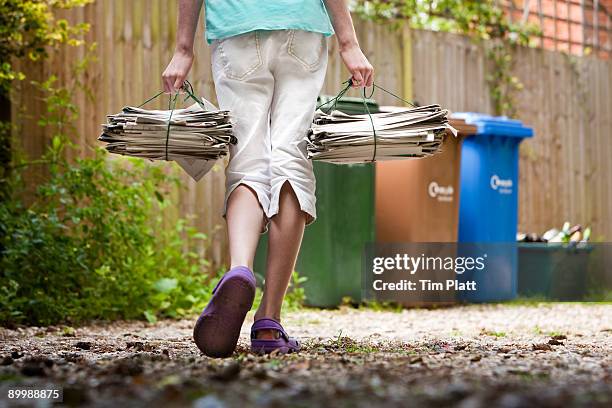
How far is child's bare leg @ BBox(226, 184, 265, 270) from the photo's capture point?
294 centimetres

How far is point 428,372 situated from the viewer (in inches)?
90.6

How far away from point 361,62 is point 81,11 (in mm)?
2832

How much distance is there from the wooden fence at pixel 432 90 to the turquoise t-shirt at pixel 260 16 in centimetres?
242

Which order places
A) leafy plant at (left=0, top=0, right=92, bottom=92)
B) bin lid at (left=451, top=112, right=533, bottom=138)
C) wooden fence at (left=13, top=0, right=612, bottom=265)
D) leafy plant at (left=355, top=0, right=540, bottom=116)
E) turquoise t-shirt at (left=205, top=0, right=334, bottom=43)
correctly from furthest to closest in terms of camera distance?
leafy plant at (left=355, top=0, right=540, bottom=116)
bin lid at (left=451, top=112, right=533, bottom=138)
wooden fence at (left=13, top=0, right=612, bottom=265)
leafy plant at (left=0, top=0, right=92, bottom=92)
turquoise t-shirt at (left=205, top=0, right=334, bottom=43)

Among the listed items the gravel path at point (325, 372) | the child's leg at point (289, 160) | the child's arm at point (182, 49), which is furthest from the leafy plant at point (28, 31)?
the child's leg at point (289, 160)

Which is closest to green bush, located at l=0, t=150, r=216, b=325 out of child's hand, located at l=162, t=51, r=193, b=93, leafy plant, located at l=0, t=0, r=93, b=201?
leafy plant, located at l=0, t=0, r=93, b=201

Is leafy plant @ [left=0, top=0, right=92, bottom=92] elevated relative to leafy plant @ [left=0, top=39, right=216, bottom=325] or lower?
elevated

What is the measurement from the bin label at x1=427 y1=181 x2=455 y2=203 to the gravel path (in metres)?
1.84

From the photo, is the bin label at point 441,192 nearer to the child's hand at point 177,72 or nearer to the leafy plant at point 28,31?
the leafy plant at point 28,31

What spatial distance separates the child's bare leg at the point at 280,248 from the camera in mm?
3023

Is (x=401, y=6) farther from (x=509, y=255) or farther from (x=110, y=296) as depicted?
(x=110, y=296)

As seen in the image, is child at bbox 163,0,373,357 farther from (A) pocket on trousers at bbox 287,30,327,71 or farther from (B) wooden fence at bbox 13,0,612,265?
(B) wooden fence at bbox 13,0,612,265

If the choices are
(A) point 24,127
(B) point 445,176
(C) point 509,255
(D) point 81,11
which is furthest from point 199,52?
(C) point 509,255

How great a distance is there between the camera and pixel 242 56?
310 centimetres
